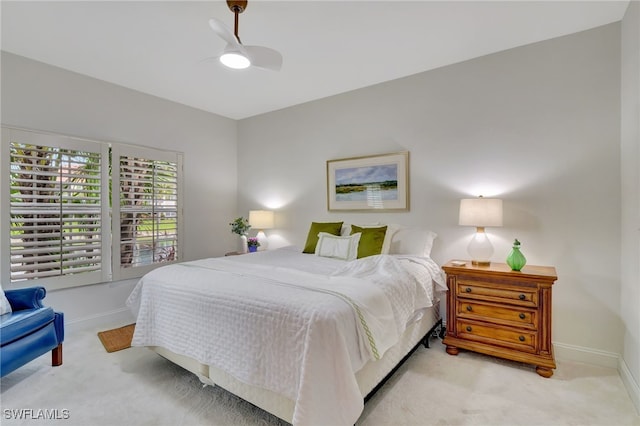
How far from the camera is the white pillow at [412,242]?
3.06 metres

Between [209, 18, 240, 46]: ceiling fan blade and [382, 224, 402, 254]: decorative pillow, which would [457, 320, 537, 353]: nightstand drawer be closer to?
[382, 224, 402, 254]: decorative pillow

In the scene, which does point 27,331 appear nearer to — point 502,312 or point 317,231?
point 317,231

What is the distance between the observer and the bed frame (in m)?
1.66

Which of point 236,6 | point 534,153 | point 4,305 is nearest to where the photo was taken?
point 236,6

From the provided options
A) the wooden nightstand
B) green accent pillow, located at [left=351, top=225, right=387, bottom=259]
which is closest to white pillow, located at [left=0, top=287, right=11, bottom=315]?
green accent pillow, located at [left=351, top=225, right=387, bottom=259]

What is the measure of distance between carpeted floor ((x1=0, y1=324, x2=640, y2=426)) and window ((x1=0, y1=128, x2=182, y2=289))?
1013 millimetres

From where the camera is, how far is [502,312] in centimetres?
247

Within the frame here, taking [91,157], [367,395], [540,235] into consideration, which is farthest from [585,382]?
[91,157]

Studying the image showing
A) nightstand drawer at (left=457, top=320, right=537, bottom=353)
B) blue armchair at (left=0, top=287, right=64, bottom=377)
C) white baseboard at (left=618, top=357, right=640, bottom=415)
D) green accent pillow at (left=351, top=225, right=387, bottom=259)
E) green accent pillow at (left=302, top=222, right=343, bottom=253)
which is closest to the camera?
white baseboard at (left=618, top=357, right=640, bottom=415)

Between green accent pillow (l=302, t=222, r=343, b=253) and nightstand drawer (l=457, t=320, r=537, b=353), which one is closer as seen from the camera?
nightstand drawer (l=457, t=320, r=537, b=353)

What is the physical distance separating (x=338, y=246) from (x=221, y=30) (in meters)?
2.11

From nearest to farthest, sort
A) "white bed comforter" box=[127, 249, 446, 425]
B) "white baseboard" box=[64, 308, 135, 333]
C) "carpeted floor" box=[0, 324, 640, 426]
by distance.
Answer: "white bed comforter" box=[127, 249, 446, 425], "carpeted floor" box=[0, 324, 640, 426], "white baseboard" box=[64, 308, 135, 333]

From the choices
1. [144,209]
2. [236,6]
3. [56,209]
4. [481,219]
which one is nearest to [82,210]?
[56,209]

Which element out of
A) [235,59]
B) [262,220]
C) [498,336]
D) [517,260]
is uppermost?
[235,59]
